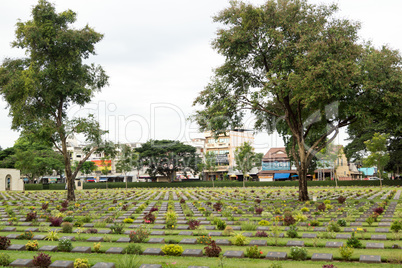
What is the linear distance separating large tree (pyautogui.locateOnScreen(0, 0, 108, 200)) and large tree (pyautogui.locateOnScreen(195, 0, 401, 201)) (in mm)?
9766

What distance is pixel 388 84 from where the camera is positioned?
2247 centimetres

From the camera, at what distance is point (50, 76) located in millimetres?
29516

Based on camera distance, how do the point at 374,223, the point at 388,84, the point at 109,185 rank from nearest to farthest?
1. the point at 374,223
2. the point at 388,84
3. the point at 109,185

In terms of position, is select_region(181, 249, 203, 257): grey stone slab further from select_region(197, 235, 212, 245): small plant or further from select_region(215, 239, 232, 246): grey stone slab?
select_region(215, 239, 232, 246): grey stone slab

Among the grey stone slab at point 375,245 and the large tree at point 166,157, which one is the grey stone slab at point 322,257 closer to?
the grey stone slab at point 375,245

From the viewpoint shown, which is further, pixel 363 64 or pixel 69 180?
pixel 69 180

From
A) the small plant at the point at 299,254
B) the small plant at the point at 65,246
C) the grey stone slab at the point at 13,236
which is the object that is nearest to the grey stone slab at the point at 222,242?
the small plant at the point at 299,254

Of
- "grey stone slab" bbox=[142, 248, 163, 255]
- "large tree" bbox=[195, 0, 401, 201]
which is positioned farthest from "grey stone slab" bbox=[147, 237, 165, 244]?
"large tree" bbox=[195, 0, 401, 201]

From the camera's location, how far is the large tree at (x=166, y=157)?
73.9 meters

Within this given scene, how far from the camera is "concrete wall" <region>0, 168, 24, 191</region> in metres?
66.0

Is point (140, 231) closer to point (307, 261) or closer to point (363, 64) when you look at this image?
point (307, 261)

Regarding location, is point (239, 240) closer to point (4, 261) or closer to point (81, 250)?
point (81, 250)

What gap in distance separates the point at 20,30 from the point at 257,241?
2630 cm

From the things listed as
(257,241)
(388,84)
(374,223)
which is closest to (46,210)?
(257,241)
